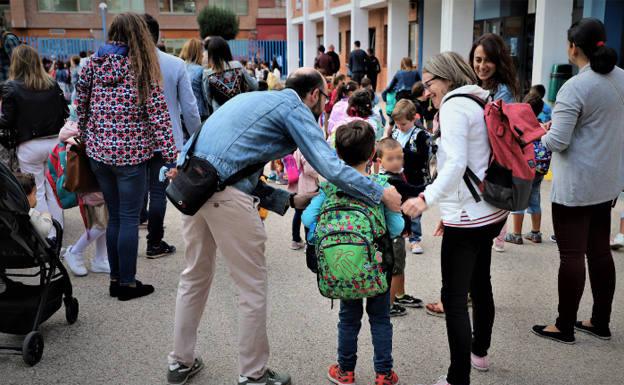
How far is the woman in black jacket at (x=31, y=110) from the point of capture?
5.29 metres

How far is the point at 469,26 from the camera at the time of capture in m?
16.1

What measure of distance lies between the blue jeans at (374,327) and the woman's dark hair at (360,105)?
11.5 feet

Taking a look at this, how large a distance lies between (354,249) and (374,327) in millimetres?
541

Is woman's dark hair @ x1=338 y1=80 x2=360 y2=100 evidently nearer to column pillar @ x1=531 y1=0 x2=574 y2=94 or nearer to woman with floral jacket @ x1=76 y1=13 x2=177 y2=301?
woman with floral jacket @ x1=76 y1=13 x2=177 y2=301

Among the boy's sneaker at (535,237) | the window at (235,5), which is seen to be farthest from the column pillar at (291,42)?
the boy's sneaker at (535,237)

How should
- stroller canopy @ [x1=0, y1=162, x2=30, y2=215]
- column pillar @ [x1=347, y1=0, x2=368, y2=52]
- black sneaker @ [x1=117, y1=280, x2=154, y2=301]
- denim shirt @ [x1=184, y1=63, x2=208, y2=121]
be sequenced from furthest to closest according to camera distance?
column pillar @ [x1=347, y1=0, x2=368, y2=52] < denim shirt @ [x1=184, y1=63, x2=208, y2=121] < black sneaker @ [x1=117, y1=280, x2=154, y2=301] < stroller canopy @ [x1=0, y1=162, x2=30, y2=215]

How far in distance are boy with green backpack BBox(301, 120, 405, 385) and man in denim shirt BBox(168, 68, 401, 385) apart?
15 centimetres

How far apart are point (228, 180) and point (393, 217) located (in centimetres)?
86

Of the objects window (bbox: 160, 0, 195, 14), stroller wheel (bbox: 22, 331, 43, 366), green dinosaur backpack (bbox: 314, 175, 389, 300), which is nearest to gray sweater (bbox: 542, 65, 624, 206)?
green dinosaur backpack (bbox: 314, 175, 389, 300)

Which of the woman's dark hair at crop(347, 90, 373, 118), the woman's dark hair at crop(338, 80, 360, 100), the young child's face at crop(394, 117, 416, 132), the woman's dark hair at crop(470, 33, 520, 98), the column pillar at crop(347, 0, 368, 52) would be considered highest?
the column pillar at crop(347, 0, 368, 52)

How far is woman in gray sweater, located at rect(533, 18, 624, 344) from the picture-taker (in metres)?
3.56

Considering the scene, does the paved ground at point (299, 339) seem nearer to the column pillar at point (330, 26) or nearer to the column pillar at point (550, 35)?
the column pillar at point (550, 35)

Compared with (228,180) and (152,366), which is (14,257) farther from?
(228,180)

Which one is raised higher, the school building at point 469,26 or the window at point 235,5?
the window at point 235,5
